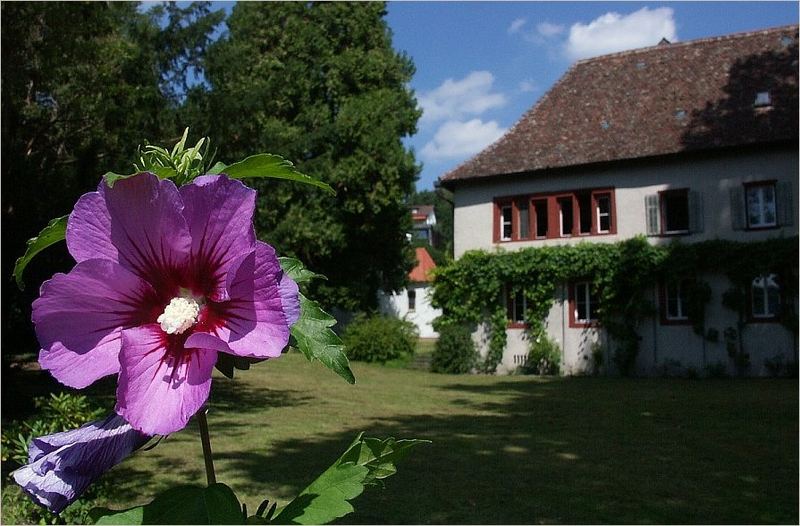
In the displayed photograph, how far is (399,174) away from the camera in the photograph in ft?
101

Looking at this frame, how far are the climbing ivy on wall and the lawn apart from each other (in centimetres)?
399

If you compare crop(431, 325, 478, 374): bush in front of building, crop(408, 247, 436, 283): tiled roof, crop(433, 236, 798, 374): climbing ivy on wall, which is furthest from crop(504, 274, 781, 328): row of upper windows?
crop(408, 247, 436, 283): tiled roof

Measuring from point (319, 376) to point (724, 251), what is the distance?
11.9m

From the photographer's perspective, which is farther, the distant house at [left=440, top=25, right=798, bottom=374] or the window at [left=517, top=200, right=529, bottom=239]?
the window at [left=517, top=200, right=529, bottom=239]

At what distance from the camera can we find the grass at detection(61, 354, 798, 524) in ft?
23.7

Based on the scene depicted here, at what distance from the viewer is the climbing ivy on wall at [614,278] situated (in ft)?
69.7

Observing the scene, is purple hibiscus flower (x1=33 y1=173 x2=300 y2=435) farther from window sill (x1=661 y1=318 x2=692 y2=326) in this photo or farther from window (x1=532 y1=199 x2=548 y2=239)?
window (x1=532 y1=199 x2=548 y2=239)

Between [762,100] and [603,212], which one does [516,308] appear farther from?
[762,100]

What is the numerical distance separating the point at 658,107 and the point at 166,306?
25.5 m

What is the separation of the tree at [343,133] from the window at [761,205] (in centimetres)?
1299

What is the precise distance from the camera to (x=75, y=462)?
79 cm

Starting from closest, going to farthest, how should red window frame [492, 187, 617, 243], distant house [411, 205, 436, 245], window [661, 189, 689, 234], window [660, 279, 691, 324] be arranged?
window [660, 279, 691, 324]
window [661, 189, 689, 234]
red window frame [492, 187, 617, 243]
distant house [411, 205, 436, 245]

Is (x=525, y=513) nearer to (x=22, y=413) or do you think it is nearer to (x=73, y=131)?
(x=22, y=413)

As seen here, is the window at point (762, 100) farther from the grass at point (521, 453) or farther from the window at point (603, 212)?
the grass at point (521, 453)
